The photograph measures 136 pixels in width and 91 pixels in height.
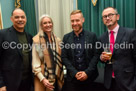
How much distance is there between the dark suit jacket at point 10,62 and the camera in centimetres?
179

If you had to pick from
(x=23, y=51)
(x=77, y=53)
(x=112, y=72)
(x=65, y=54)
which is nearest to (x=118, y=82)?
(x=112, y=72)

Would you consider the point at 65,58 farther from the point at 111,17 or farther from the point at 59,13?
the point at 59,13

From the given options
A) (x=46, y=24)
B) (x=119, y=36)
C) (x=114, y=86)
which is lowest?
(x=114, y=86)

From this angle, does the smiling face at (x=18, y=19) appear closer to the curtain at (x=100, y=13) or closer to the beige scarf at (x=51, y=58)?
the beige scarf at (x=51, y=58)

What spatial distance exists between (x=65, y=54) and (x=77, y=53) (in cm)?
17

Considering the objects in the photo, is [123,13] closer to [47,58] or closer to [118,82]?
[118,82]

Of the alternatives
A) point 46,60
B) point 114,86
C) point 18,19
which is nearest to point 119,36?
point 114,86

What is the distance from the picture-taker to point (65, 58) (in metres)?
1.88

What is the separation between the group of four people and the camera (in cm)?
160

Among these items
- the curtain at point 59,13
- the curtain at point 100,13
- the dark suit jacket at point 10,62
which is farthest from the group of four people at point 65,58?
the curtain at point 59,13

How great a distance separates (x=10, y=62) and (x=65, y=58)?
717 mm

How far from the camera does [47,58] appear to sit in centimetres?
190

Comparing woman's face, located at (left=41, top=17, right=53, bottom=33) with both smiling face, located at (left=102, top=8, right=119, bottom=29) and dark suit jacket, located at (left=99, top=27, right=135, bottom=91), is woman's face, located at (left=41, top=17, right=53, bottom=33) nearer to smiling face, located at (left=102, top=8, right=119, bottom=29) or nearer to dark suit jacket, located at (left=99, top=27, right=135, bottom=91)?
smiling face, located at (left=102, top=8, right=119, bottom=29)

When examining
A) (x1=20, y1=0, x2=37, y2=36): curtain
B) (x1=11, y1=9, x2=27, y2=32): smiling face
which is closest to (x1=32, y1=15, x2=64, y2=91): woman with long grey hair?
(x1=11, y1=9, x2=27, y2=32): smiling face
